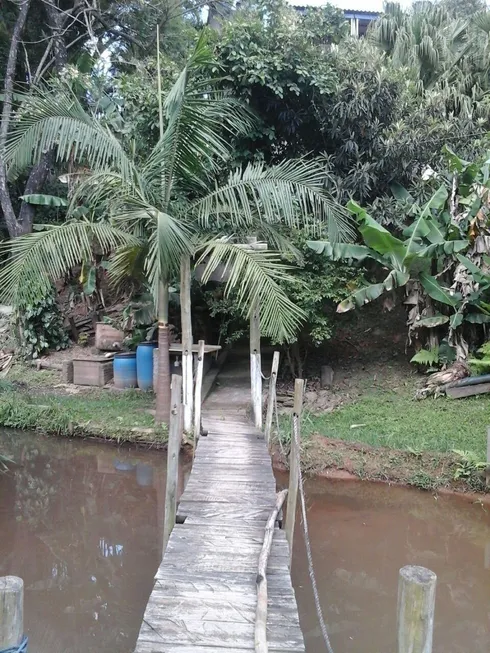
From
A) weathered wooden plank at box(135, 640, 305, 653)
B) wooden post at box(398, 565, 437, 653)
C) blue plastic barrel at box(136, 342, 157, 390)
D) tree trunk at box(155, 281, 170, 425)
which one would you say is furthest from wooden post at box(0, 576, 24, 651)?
blue plastic barrel at box(136, 342, 157, 390)

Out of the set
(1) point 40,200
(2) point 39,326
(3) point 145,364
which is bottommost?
(3) point 145,364

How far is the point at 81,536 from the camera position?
225 inches

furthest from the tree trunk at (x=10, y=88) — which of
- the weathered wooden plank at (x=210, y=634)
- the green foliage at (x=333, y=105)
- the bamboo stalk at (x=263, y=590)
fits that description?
the weathered wooden plank at (x=210, y=634)

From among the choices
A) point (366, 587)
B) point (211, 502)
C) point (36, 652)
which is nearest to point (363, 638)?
point (366, 587)

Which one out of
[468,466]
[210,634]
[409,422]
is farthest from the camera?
[409,422]

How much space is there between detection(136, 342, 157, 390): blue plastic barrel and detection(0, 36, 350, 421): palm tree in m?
2.06

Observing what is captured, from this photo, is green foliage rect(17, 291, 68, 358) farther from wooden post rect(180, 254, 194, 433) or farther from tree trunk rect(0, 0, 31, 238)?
wooden post rect(180, 254, 194, 433)

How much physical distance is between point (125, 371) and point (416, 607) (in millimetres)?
8741

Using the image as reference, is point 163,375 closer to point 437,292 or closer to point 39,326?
point 437,292

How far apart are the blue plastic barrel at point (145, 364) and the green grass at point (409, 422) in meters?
3.19

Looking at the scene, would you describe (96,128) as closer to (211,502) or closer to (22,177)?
(211,502)

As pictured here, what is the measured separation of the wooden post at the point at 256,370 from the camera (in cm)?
705

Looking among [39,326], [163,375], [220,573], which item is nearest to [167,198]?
[163,375]

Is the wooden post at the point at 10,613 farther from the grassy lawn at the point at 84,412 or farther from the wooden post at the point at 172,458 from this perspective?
the grassy lawn at the point at 84,412
